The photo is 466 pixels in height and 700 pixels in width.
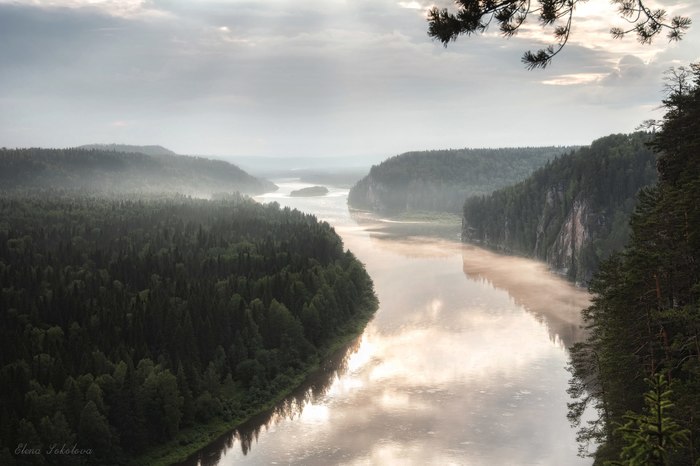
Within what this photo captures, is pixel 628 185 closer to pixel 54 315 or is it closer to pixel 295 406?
pixel 295 406

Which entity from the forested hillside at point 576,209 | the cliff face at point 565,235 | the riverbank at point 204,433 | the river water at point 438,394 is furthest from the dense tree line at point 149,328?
the forested hillside at point 576,209

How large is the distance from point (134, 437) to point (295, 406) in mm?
15089

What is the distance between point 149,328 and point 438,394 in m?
28.3

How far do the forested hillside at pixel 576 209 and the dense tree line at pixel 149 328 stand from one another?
148 feet

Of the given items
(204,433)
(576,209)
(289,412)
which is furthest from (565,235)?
(204,433)

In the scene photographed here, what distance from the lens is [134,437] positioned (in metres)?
48.3

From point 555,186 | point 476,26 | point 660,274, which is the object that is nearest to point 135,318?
point 660,274

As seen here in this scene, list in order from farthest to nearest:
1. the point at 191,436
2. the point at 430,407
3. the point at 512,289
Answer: the point at 512,289, the point at 430,407, the point at 191,436

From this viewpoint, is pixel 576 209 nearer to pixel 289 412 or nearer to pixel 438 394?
pixel 438 394

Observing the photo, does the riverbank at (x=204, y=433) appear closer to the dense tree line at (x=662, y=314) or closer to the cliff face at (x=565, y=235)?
the dense tree line at (x=662, y=314)

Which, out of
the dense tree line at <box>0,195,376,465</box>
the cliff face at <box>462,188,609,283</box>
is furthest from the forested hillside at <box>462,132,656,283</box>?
the dense tree line at <box>0,195,376,465</box>

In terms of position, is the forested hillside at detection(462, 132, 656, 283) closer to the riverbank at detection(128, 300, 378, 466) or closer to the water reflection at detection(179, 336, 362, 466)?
the water reflection at detection(179, 336, 362, 466)

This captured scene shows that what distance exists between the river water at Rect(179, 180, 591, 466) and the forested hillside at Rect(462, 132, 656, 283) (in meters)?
19.7

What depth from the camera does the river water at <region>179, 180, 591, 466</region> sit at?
47.3 metres
